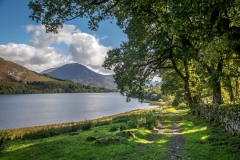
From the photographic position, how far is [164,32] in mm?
16516

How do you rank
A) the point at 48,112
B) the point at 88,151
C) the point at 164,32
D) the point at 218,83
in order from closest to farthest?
the point at 88,151 → the point at 164,32 → the point at 218,83 → the point at 48,112

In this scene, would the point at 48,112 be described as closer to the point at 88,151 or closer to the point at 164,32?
the point at 164,32

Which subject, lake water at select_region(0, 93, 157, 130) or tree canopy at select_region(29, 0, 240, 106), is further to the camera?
lake water at select_region(0, 93, 157, 130)

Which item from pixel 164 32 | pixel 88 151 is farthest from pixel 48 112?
pixel 88 151

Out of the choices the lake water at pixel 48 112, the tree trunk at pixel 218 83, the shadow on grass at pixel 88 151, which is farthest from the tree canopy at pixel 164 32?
the lake water at pixel 48 112

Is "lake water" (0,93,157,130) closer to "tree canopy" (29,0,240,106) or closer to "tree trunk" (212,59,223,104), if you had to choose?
"tree canopy" (29,0,240,106)

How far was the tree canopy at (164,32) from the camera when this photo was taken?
7371mm

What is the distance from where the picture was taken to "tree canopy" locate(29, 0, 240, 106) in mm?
7371

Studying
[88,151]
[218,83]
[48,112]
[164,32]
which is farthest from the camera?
[48,112]

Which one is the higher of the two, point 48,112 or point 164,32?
point 164,32

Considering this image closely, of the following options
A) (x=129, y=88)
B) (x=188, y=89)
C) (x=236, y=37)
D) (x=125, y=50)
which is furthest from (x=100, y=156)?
(x=188, y=89)

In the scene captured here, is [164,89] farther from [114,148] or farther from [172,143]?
[114,148]

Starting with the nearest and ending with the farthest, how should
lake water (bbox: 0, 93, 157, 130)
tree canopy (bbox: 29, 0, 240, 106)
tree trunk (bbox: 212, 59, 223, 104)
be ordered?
tree canopy (bbox: 29, 0, 240, 106), tree trunk (bbox: 212, 59, 223, 104), lake water (bbox: 0, 93, 157, 130)

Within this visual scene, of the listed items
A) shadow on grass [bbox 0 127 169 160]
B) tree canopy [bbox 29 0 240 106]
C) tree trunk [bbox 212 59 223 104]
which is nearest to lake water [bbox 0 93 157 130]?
tree canopy [bbox 29 0 240 106]
